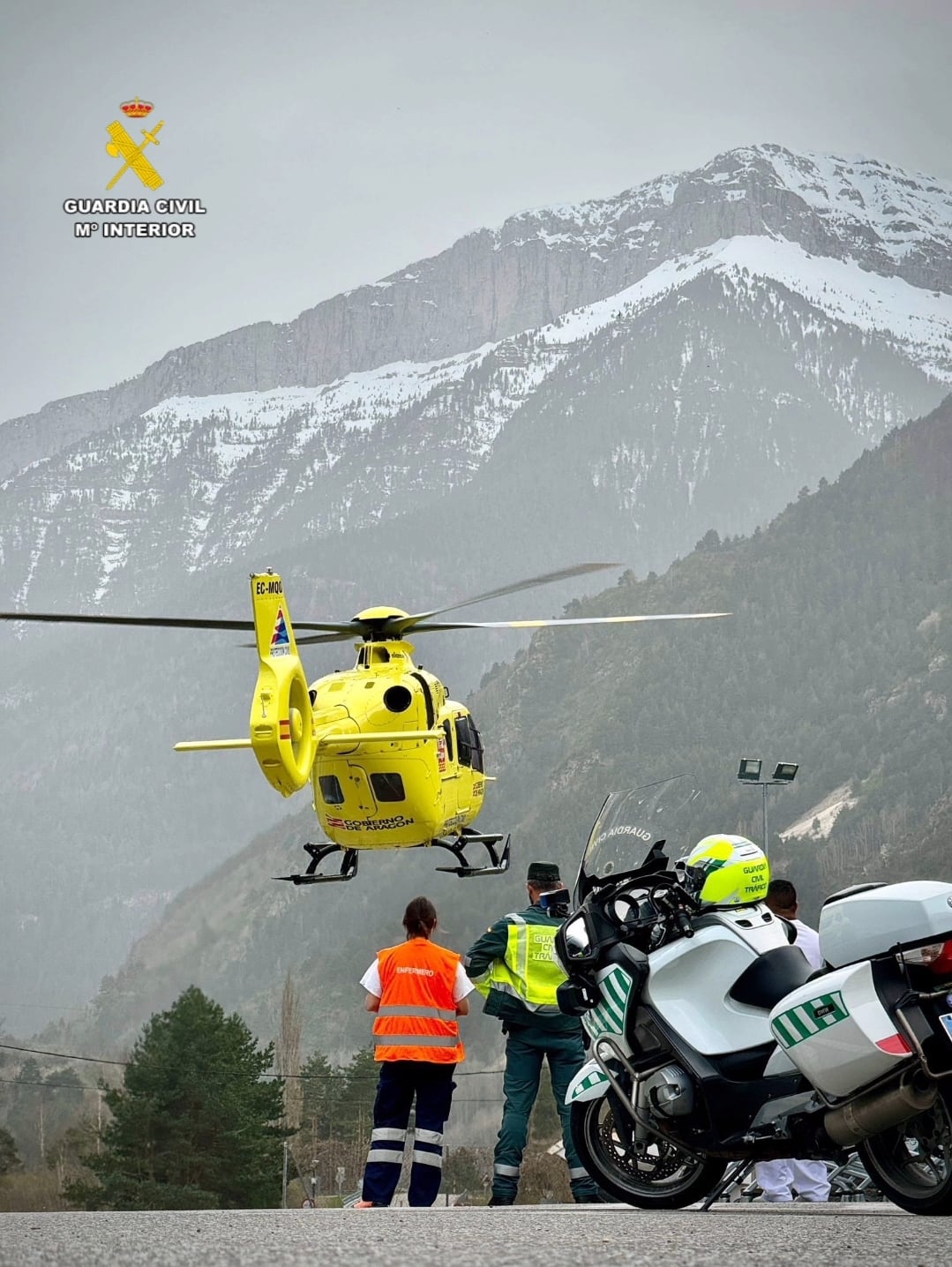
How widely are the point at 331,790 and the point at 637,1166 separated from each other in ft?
41.8

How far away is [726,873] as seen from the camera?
7664mm

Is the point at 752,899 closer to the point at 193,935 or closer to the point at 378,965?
the point at 378,965

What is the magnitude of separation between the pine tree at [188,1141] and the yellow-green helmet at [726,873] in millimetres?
44267

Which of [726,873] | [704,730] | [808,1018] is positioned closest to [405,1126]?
[726,873]

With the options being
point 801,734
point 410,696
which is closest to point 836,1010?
point 410,696

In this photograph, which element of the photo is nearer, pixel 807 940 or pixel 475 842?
pixel 807 940

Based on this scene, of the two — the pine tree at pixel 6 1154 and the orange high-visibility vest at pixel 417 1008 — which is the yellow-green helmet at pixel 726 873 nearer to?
the orange high-visibility vest at pixel 417 1008

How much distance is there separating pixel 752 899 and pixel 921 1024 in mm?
1364

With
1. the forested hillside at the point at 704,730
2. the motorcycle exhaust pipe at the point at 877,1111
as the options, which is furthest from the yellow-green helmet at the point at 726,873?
the forested hillside at the point at 704,730

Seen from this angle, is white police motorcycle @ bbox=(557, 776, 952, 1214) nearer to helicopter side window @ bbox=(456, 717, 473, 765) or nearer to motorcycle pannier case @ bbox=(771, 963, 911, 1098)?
motorcycle pannier case @ bbox=(771, 963, 911, 1098)

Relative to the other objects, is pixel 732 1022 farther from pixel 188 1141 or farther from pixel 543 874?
pixel 188 1141

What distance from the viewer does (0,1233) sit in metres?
6.02

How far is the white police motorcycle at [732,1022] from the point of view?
654 centimetres

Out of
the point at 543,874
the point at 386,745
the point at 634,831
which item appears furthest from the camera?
the point at 386,745
